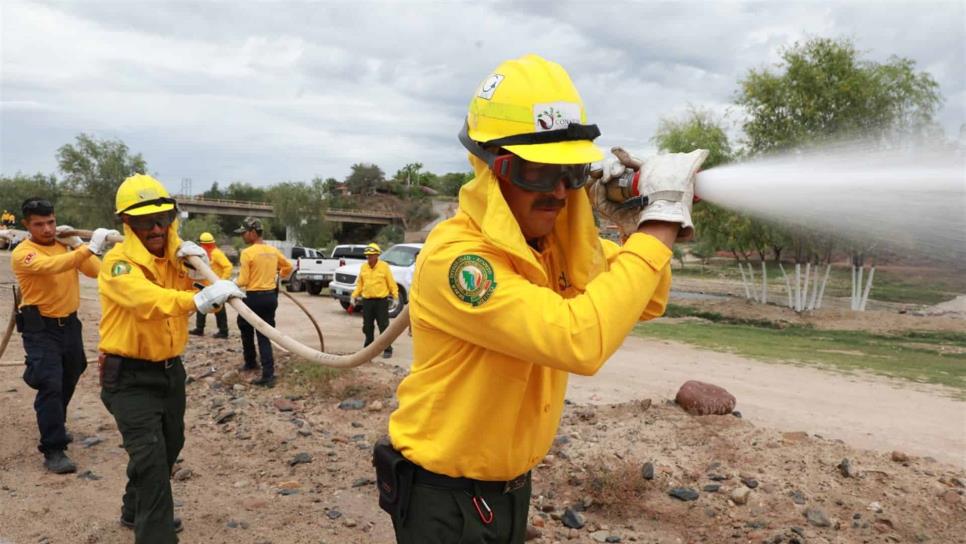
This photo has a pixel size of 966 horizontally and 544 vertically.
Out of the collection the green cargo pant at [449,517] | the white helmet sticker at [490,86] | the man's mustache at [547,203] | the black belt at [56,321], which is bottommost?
the black belt at [56,321]

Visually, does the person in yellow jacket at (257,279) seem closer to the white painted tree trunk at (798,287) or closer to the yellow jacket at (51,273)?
the yellow jacket at (51,273)

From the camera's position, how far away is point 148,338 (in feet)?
15.5

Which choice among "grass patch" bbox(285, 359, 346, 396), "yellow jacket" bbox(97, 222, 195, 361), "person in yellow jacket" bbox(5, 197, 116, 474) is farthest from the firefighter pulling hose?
"grass patch" bbox(285, 359, 346, 396)

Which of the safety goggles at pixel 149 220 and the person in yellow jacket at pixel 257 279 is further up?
the safety goggles at pixel 149 220

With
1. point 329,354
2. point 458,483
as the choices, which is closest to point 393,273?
point 329,354

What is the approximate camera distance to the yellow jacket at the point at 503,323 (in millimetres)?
1970

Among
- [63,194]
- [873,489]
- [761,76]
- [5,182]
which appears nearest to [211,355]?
[873,489]

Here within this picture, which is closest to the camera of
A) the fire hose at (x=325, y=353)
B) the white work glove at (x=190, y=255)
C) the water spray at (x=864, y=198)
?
the water spray at (x=864, y=198)

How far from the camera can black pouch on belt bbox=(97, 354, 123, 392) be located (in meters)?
4.70

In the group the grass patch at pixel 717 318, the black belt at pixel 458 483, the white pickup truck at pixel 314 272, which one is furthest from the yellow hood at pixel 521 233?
the white pickup truck at pixel 314 272

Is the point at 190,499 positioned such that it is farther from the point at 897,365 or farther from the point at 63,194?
the point at 63,194

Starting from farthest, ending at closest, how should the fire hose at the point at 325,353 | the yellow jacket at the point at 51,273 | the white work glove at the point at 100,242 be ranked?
the yellow jacket at the point at 51,273
the white work glove at the point at 100,242
the fire hose at the point at 325,353

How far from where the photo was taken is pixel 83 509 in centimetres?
552

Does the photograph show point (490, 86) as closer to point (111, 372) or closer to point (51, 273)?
point (111, 372)
